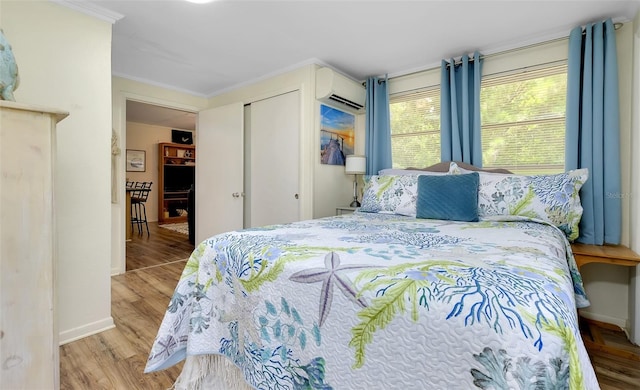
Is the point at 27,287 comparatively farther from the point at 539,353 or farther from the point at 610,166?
the point at 610,166

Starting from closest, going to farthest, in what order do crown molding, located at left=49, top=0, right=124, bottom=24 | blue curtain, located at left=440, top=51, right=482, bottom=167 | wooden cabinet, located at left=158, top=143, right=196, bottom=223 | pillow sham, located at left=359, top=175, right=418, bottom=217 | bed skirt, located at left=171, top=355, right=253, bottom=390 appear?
1. bed skirt, located at left=171, top=355, right=253, bottom=390
2. crown molding, located at left=49, top=0, right=124, bottom=24
3. pillow sham, located at left=359, top=175, right=418, bottom=217
4. blue curtain, located at left=440, top=51, right=482, bottom=167
5. wooden cabinet, located at left=158, top=143, right=196, bottom=223

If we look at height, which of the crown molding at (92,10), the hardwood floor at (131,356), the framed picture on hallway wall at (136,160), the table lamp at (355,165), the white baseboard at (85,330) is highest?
the crown molding at (92,10)

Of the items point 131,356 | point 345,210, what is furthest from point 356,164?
point 131,356

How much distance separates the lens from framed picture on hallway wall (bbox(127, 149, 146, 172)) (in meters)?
6.77

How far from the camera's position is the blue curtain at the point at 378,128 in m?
3.36

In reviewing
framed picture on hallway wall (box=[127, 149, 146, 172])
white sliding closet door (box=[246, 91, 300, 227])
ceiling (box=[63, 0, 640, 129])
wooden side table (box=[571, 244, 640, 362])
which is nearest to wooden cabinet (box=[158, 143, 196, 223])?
framed picture on hallway wall (box=[127, 149, 146, 172])

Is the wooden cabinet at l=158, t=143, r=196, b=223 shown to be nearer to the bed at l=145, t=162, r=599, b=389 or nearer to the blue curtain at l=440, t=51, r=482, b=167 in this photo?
the blue curtain at l=440, t=51, r=482, b=167

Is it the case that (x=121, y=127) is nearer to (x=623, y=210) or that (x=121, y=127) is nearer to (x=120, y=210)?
(x=120, y=210)

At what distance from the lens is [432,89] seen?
10.3 feet

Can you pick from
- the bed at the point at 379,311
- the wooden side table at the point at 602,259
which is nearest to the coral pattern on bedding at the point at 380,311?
the bed at the point at 379,311

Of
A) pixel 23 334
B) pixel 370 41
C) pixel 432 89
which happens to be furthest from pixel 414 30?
pixel 23 334

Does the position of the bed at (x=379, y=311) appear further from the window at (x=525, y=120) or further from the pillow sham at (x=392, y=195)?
the window at (x=525, y=120)

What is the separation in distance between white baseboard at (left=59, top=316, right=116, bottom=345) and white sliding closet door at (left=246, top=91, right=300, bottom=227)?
1.72m

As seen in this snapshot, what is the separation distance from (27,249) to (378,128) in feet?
10.0
